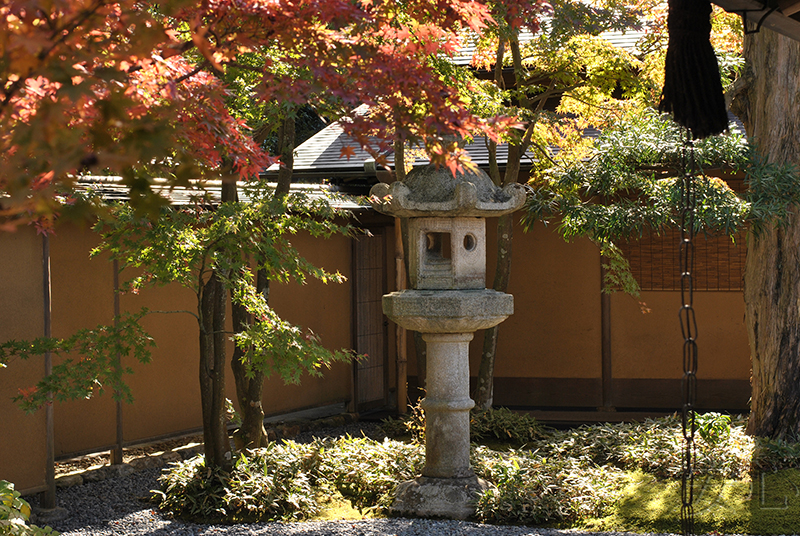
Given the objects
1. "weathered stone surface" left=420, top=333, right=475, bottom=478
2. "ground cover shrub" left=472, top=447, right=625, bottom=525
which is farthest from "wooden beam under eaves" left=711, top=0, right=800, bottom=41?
"ground cover shrub" left=472, top=447, right=625, bottom=525

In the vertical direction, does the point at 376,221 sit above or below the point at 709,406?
above

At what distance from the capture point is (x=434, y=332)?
5.71 meters

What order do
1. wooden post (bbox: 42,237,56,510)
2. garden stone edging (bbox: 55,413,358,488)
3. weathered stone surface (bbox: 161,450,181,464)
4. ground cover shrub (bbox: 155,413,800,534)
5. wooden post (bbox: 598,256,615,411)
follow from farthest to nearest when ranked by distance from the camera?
1. wooden post (bbox: 598,256,615,411)
2. weathered stone surface (bbox: 161,450,181,464)
3. garden stone edging (bbox: 55,413,358,488)
4. wooden post (bbox: 42,237,56,510)
5. ground cover shrub (bbox: 155,413,800,534)

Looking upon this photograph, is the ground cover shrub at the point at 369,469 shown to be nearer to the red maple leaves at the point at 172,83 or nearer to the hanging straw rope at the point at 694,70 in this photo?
the red maple leaves at the point at 172,83

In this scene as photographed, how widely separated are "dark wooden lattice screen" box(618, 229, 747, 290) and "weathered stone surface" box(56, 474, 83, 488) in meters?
6.72

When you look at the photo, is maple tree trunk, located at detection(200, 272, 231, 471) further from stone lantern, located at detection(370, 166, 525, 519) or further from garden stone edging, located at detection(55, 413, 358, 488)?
stone lantern, located at detection(370, 166, 525, 519)

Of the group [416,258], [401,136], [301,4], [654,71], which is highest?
[654,71]

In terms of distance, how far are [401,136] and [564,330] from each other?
25.1 ft

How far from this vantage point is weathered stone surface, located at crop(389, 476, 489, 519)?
5.58m

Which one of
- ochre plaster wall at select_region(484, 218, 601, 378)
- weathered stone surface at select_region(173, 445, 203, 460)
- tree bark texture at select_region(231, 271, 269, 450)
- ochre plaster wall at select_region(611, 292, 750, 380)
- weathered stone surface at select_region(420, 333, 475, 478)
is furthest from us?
ochre plaster wall at select_region(484, 218, 601, 378)

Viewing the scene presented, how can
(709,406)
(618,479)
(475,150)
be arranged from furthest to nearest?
(475,150), (709,406), (618,479)

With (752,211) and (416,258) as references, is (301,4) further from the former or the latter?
(752,211)

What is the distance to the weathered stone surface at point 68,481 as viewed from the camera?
21.8 ft

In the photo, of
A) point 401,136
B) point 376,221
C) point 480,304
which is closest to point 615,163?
point 480,304
